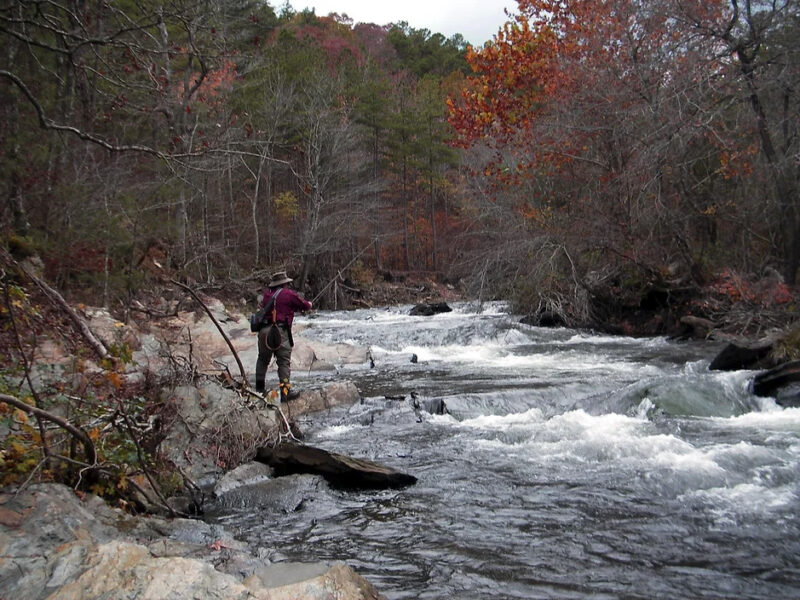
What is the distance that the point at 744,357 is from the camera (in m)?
10.7

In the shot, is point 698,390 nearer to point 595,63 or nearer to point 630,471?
point 630,471

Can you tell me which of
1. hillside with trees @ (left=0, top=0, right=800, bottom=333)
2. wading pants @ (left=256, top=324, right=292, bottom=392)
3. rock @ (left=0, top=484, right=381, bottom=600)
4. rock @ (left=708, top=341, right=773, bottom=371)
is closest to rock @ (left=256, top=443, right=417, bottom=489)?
rock @ (left=0, top=484, right=381, bottom=600)

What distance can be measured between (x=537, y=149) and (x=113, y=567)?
14.5 m

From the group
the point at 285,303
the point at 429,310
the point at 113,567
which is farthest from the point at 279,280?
the point at 429,310

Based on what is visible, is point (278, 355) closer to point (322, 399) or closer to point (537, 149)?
point (322, 399)

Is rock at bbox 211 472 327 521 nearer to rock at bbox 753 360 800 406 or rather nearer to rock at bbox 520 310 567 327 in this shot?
rock at bbox 753 360 800 406

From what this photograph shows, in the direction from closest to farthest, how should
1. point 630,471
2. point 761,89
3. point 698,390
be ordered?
point 630,471, point 698,390, point 761,89

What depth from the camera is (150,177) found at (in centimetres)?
1395

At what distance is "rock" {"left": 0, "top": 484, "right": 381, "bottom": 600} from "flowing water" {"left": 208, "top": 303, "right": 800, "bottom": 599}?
0.68 m

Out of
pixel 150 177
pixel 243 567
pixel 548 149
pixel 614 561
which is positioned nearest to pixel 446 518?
pixel 614 561

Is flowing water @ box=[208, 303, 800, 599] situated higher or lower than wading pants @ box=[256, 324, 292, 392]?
lower

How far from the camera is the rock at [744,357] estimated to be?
10586 millimetres

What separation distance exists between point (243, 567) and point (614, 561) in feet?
7.99

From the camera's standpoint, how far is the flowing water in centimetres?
416
